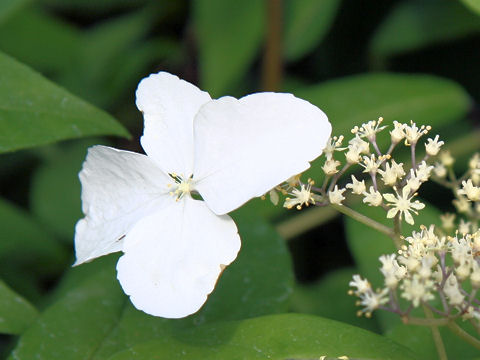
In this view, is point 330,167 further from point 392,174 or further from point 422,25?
point 422,25

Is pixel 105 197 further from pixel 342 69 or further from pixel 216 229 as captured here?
pixel 342 69

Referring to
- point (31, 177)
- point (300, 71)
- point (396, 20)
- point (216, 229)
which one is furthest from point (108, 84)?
point (216, 229)

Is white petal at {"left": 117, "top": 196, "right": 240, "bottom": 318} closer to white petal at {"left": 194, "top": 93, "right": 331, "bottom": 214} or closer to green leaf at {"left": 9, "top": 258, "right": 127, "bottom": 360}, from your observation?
white petal at {"left": 194, "top": 93, "right": 331, "bottom": 214}

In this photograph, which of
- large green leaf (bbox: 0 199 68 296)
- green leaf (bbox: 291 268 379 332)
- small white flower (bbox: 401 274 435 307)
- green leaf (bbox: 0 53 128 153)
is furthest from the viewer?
large green leaf (bbox: 0 199 68 296)

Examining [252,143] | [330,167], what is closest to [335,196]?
[330,167]

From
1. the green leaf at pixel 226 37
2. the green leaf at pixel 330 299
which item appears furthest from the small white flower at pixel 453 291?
the green leaf at pixel 226 37

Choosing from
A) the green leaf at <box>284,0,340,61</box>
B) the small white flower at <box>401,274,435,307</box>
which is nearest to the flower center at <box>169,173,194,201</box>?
the small white flower at <box>401,274,435,307</box>

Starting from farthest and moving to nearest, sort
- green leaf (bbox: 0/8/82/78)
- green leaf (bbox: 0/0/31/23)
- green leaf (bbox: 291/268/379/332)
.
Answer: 1. green leaf (bbox: 0/8/82/78)
2. green leaf (bbox: 291/268/379/332)
3. green leaf (bbox: 0/0/31/23)
